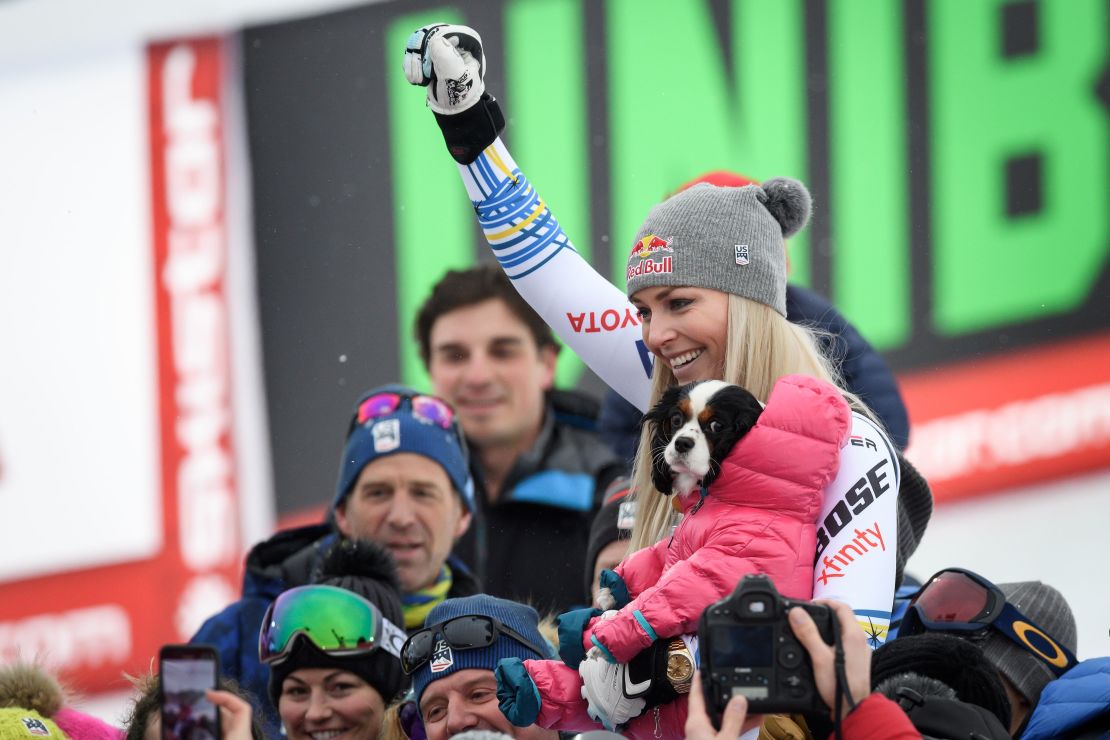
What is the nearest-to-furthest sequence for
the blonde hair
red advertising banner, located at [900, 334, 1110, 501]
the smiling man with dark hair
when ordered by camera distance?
the blonde hair, the smiling man with dark hair, red advertising banner, located at [900, 334, 1110, 501]

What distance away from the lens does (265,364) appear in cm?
568

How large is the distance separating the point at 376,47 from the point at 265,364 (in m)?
1.18

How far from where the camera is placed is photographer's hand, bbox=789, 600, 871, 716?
2080 millimetres

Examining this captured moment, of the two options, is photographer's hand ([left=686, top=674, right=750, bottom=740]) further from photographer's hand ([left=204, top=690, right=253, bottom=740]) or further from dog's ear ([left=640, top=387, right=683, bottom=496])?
photographer's hand ([left=204, top=690, right=253, bottom=740])

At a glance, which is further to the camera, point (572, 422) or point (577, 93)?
point (577, 93)

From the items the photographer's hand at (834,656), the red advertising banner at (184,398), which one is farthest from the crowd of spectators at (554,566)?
the red advertising banner at (184,398)

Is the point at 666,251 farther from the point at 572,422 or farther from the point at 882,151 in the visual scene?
the point at 882,151

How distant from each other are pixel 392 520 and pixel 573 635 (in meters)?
1.47

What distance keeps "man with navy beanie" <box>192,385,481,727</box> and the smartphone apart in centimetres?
136

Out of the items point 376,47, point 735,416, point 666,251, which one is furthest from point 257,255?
point 735,416

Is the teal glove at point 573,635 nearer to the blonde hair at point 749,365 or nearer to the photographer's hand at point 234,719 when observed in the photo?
the blonde hair at point 749,365

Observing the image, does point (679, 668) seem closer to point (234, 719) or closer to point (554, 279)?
point (234, 719)

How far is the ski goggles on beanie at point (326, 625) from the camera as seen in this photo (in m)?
3.22

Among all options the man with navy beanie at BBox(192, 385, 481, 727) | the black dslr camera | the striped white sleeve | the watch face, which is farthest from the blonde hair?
the man with navy beanie at BBox(192, 385, 481, 727)
